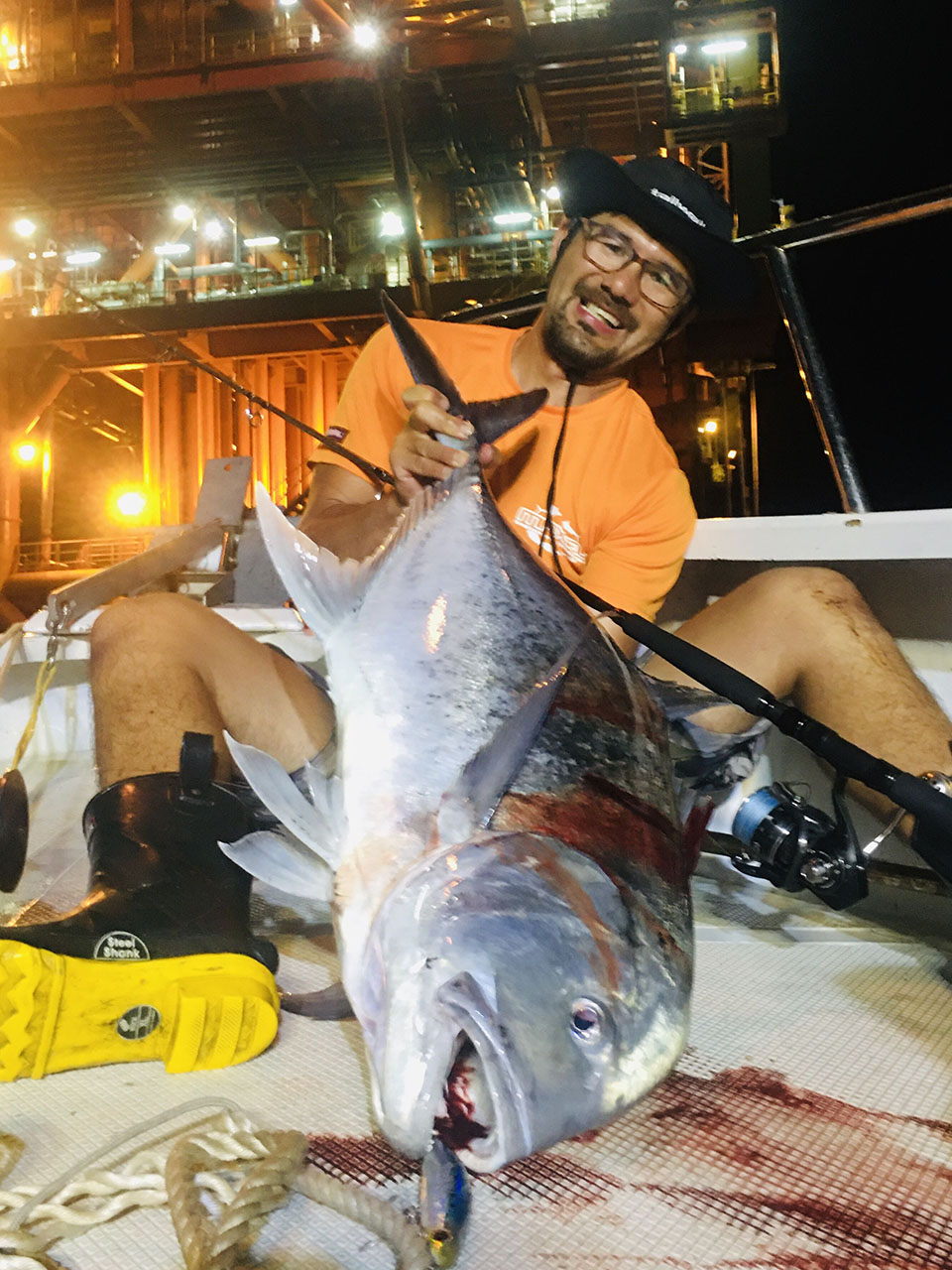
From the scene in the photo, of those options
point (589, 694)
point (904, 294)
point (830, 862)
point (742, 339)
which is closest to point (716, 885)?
point (830, 862)

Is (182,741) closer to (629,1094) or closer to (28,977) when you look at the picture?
(28,977)

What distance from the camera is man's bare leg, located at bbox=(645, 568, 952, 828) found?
1.65 metres

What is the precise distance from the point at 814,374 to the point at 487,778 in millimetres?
2234

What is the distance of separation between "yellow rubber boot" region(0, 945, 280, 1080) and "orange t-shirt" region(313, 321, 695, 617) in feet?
4.16

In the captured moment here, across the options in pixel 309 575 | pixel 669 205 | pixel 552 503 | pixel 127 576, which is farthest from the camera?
pixel 127 576

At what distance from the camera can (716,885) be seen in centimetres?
207

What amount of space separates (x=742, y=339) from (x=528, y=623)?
372 inches

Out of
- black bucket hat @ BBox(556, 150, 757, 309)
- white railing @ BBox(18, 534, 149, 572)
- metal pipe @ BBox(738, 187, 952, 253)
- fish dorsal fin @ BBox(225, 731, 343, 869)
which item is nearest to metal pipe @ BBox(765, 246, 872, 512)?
metal pipe @ BBox(738, 187, 952, 253)

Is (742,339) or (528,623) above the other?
(742,339)

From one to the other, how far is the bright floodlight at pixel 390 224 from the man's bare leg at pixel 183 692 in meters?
13.5

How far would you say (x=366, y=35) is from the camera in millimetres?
5676

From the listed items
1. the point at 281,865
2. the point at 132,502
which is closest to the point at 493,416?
the point at 281,865

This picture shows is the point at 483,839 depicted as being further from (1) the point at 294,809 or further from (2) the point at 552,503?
(2) the point at 552,503

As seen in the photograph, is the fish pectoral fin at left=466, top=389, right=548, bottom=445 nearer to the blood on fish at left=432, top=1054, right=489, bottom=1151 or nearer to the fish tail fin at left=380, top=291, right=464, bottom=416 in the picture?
the fish tail fin at left=380, top=291, right=464, bottom=416
